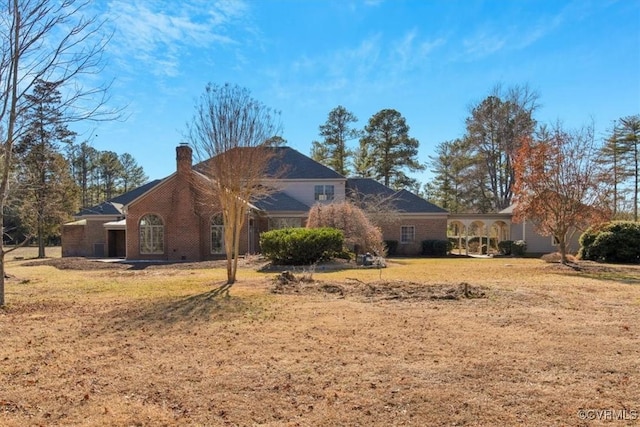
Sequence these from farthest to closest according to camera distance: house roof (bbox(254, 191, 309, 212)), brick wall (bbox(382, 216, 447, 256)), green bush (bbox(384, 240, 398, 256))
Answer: brick wall (bbox(382, 216, 447, 256))
green bush (bbox(384, 240, 398, 256))
house roof (bbox(254, 191, 309, 212))

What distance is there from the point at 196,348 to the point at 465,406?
3.62 meters

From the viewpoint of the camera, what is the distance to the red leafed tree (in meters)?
18.4

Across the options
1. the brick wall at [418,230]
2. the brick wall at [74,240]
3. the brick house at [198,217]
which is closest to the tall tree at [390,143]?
the brick house at [198,217]

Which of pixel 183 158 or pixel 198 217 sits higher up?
pixel 183 158

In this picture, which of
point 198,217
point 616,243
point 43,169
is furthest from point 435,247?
point 43,169

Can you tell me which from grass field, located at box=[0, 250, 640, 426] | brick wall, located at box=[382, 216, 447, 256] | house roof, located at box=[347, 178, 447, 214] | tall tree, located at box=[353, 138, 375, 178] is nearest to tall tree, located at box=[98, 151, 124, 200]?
tall tree, located at box=[353, 138, 375, 178]

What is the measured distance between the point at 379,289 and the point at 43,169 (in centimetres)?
1916

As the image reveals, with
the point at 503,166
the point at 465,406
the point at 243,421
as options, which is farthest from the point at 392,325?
the point at 503,166

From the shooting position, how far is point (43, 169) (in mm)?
22172

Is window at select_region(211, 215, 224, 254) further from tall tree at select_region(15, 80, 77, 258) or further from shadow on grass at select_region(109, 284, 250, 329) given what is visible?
shadow on grass at select_region(109, 284, 250, 329)

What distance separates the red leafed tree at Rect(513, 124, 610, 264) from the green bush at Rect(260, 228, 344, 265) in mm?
8772

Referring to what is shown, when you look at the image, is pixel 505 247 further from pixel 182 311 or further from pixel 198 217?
pixel 182 311

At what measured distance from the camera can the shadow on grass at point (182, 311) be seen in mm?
7906

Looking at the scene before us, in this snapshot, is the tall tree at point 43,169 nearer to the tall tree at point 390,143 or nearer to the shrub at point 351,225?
the shrub at point 351,225
